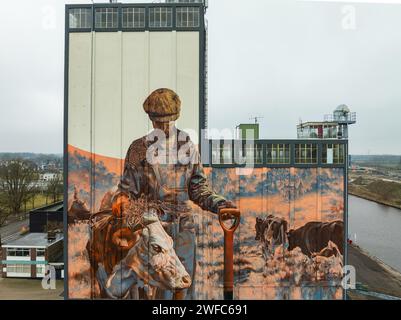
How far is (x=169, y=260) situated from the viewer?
17.3ft

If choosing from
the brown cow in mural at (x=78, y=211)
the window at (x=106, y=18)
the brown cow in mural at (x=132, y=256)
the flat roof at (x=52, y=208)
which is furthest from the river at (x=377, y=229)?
the flat roof at (x=52, y=208)

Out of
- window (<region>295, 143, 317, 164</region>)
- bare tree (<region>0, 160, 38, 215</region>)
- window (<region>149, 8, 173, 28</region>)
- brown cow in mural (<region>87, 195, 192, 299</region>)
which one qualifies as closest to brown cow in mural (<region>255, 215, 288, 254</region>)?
window (<region>295, 143, 317, 164</region>)

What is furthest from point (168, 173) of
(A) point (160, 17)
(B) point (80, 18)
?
(B) point (80, 18)

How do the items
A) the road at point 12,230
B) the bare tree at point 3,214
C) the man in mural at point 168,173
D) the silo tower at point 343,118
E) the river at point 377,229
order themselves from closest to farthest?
the man in mural at point 168,173, the silo tower at point 343,118, the road at point 12,230, the bare tree at point 3,214, the river at point 377,229

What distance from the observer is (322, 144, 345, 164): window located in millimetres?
5383

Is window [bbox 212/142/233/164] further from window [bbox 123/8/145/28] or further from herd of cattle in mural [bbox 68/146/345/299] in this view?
window [bbox 123/8/145/28]

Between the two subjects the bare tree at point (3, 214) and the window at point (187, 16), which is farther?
the bare tree at point (3, 214)

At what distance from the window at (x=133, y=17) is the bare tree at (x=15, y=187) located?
541 cm

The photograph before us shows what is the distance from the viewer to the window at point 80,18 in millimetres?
5273

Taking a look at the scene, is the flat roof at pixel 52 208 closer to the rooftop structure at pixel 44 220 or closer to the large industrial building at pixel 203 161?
the rooftop structure at pixel 44 220

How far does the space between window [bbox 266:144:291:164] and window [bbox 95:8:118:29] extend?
135 inches

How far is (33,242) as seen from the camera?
23.9 ft

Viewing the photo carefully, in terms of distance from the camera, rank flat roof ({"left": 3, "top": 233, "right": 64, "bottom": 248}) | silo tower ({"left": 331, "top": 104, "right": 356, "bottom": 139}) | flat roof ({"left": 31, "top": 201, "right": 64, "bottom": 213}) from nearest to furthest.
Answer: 1. silo tower ({"left": 331, "top": 104, "right": 356, "bottom": 139})
2. flat roof ({"left": 3, "top": 233, "right": 64, "bottom": 248})
3. flat roof ({"left": 31, "top": 201, "right": 64, "bottom": 213})
